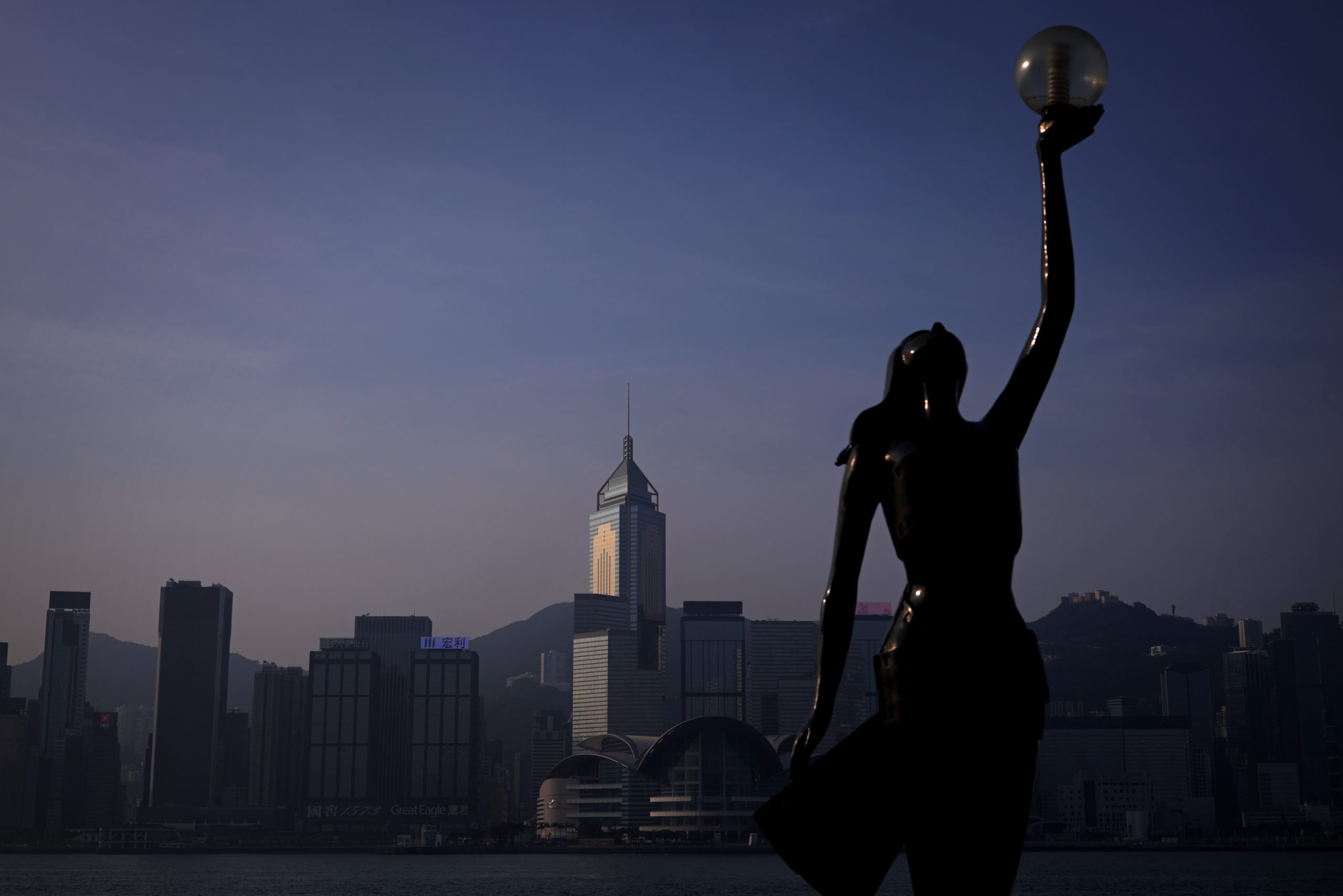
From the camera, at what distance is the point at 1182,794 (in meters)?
196

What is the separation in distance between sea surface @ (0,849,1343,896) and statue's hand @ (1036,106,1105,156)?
80.7m

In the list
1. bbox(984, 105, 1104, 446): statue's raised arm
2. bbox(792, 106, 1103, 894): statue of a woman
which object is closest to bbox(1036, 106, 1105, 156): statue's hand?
bbox(984, 105, 1104, 446): statue's raised arm

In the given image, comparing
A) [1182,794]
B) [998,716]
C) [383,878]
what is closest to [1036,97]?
[998,716]

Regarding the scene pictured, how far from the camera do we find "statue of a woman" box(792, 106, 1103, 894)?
457 centimetres

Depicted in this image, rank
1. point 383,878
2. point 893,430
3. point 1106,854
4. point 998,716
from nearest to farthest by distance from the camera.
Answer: point 998,716
point 893,430
point 383,878
point 1106,854

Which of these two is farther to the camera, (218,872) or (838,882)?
(218,872)

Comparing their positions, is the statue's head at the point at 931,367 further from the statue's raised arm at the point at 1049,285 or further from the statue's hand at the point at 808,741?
→ the statue's hand at the point at 808,741

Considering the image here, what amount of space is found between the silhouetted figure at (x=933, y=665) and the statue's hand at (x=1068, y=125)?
2.29 ft

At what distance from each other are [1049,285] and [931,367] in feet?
2.07

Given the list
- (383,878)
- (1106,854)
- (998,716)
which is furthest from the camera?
(1106,854)

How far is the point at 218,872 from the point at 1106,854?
321 feet

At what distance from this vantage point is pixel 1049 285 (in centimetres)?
518

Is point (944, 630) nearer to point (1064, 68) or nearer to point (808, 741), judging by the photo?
point (808, 741)

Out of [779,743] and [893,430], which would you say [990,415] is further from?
[779,743]
